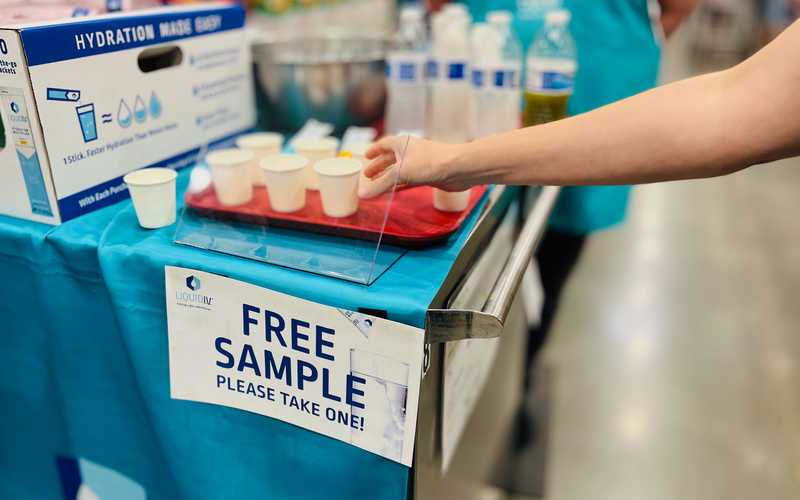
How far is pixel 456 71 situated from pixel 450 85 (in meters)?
0.03

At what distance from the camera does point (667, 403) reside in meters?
2.05

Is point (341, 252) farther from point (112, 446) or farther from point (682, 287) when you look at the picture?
point (682, 287)

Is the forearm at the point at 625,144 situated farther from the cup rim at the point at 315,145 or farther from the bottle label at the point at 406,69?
the bottle label at the point at 406,69

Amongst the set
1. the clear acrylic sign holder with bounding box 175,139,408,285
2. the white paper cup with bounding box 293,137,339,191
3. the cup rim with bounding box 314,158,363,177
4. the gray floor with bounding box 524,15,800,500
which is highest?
the cup rim with bounding box 314,158,363,177

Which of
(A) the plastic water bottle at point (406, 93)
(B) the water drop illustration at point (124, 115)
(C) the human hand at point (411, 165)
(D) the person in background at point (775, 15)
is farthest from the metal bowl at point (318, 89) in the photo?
(D) the person in background at point (775, 15)

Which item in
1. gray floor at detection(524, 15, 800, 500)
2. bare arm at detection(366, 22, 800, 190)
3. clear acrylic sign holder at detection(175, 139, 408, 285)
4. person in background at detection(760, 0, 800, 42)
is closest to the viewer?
bare arm at detection(366, 22, 800, 190)

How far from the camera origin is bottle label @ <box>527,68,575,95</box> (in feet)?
3.99

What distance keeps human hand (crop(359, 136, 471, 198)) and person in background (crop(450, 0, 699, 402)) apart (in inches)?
31.4

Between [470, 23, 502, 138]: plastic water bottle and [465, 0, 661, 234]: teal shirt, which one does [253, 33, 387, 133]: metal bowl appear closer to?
[470, 23, 502, 138]: plastic water bottle

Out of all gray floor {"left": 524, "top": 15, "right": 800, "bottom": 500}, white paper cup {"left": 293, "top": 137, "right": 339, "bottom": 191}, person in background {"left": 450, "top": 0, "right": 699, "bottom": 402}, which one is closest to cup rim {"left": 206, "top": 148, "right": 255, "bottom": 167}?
white paper cup {"left": 293, "top": 137, "right": 339, "bottom": 191}

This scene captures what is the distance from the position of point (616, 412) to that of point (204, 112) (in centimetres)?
164

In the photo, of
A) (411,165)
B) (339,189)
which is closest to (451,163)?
(411,165)

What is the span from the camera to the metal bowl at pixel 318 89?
134 cm

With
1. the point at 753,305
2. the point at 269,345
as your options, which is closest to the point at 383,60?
the point at 269,345
